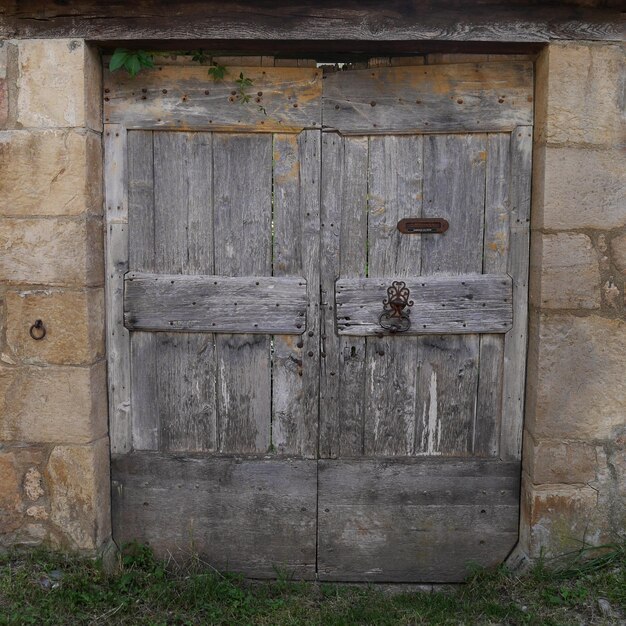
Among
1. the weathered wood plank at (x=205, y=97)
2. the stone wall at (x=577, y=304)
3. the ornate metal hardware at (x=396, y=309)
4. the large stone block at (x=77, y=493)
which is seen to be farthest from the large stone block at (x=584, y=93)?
the large stone block at (x=77, y=493)

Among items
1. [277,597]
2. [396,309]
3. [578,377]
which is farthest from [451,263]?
[277,597]

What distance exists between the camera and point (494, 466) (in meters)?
2.81

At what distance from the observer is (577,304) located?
2.60m

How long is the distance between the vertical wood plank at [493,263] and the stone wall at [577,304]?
0.14 m

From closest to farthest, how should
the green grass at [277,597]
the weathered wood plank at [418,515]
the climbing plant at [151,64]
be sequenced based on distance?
1. the green grass at [277,597]
2. the climbing plant at [151,64]
3. the weathered wood plank at [418,515]

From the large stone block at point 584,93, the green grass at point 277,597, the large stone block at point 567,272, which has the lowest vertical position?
the green grass at point 277,597

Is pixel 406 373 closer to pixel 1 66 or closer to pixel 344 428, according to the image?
pixel 344 428

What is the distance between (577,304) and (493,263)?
406mm

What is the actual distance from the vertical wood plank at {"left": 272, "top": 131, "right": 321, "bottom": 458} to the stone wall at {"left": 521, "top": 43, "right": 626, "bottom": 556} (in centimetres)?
100

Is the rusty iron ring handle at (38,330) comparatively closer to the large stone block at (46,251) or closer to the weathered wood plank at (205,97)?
the large stone block at (46,251)

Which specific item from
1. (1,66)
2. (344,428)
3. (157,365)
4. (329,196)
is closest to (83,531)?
(157,365)

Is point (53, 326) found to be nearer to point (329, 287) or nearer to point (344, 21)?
point (329, 287)

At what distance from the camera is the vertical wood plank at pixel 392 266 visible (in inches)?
108

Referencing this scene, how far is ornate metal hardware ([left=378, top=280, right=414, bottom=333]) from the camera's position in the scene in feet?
8.92
